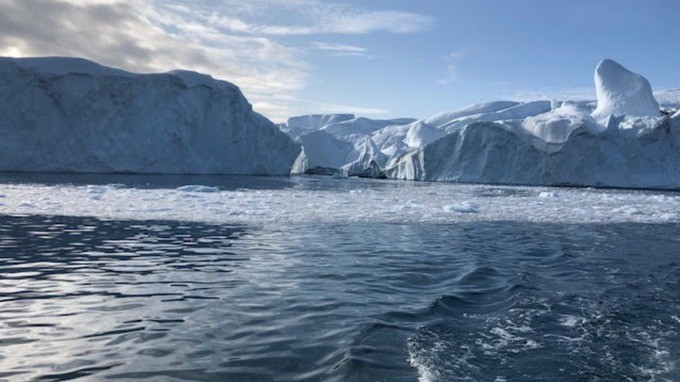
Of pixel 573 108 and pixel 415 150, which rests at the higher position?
pixel 573 108

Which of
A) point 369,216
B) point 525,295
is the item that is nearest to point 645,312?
point 525,295

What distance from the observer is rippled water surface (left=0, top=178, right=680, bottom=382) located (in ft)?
13.7

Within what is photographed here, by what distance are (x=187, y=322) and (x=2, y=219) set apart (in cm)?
989

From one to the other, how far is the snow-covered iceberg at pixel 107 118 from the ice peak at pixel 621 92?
36.6m

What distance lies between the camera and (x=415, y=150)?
2394 inches

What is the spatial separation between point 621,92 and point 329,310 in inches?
2335

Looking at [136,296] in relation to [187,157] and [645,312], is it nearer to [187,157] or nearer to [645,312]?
[645,312]

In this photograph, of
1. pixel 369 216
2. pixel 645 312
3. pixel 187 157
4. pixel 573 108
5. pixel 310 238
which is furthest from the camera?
pixel 573 108

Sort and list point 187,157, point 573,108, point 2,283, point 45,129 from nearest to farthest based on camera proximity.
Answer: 1. point 2,283
2. point 45,129
3. point 187,157
4. point 573,108

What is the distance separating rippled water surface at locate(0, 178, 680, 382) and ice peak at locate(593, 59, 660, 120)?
169 ft

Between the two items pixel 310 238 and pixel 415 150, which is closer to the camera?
pixel 310 238

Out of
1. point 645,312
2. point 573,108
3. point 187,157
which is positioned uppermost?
point 573,108

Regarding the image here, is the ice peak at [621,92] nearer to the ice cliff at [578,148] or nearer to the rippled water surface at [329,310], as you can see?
the ice cliff at [578,148]

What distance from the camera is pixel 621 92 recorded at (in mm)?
56625
